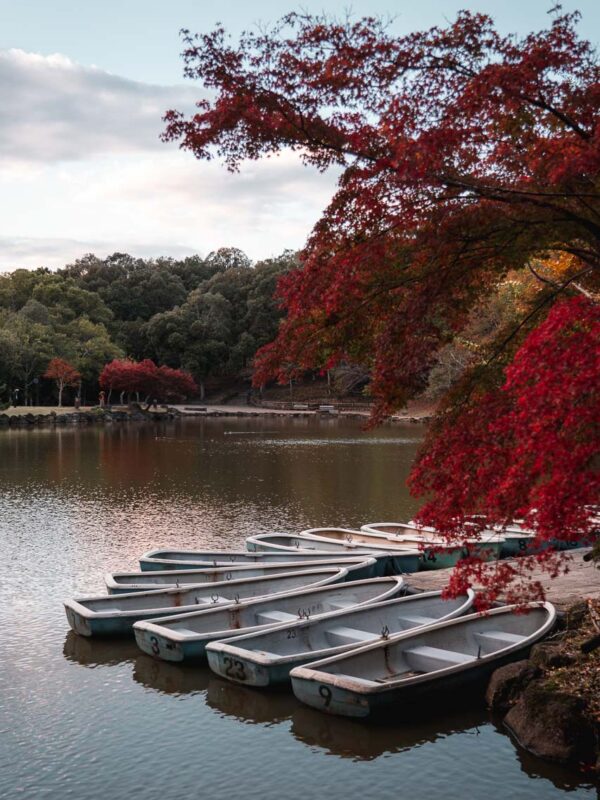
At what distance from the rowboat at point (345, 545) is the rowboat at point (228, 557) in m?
0.25

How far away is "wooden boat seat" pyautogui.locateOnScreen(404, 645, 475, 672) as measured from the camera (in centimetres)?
1087

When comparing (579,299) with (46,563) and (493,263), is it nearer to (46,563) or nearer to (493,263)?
(493,263)

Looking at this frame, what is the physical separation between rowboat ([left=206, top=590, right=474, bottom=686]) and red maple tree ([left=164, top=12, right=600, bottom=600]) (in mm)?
3708

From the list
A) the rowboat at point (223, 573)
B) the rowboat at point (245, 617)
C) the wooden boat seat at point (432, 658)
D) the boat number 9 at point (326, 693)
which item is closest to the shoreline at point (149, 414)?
the rowboat at point (223, 573)

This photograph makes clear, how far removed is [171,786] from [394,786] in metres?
2.37

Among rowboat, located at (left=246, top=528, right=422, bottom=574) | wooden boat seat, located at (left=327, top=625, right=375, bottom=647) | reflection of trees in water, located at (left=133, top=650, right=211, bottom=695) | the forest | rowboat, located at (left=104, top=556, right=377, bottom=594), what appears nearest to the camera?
reflection of trees in water, located at (left=133, top=650, right=211, bottom=695)

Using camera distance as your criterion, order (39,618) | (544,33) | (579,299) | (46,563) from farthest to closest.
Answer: (46,563), (39,618), (544,33), (579,299)

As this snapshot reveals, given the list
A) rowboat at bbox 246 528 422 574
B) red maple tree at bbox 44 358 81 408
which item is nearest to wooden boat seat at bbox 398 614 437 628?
rowboat at bbox 246 528 422 574

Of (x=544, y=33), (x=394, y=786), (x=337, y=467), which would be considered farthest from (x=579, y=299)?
(x=337, y=467)

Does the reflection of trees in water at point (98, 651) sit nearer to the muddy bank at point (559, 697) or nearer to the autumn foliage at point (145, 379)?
the muddy bank at point (559, 697)

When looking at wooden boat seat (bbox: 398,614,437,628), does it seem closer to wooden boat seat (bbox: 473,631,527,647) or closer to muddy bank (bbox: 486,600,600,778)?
wooden boat seat (bbox: 473,631,527,647)

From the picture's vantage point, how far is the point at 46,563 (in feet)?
63.9

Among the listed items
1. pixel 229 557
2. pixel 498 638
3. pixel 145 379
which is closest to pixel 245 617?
pixel 498 638

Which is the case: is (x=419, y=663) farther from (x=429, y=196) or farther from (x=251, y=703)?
(x=429, y=196)
